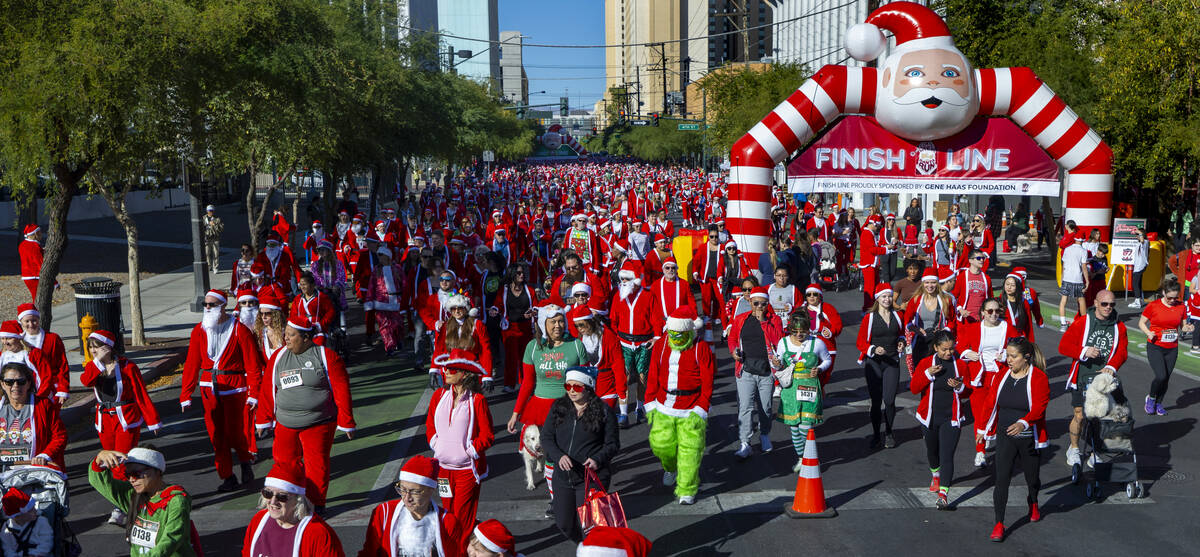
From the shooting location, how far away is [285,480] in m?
4.41

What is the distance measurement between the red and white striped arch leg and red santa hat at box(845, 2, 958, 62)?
15.0 inches

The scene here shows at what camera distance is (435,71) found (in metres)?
38.1

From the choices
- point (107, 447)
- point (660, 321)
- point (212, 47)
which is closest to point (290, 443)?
point (107, 447)

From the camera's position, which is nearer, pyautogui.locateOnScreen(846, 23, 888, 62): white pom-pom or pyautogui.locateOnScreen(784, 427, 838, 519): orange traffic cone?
pyautogui.locateOnScreen(784, 427, 838, 519): orange traffic cone

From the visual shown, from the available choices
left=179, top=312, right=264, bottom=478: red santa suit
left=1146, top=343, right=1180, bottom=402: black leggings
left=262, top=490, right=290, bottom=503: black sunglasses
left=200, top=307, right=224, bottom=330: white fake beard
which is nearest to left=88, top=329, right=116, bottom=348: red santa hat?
left=179, top=312, right=264, bottom=478: red santa suit

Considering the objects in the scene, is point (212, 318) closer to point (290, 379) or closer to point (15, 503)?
point (290, 379)

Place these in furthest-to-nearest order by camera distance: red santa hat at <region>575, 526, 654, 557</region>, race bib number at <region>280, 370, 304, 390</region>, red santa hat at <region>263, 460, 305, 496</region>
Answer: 1. race bib number at <region>280, 370, 304, 390</region>
2. red santa hat at <region>263, 460, 305, 496</region>
3. red santa hat at <region>575, 526, 654, 557</region>

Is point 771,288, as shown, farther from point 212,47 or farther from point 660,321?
point 212,47

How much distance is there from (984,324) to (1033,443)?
2.12 m

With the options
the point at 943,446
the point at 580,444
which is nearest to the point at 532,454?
the point at 580,444

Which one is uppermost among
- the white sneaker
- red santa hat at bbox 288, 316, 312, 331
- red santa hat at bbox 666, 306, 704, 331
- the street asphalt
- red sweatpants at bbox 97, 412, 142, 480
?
red santa hat at bbox 288, 316, 312, 331

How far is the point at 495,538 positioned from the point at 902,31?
9.67 m

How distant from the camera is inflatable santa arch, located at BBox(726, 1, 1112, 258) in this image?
11.7 meters

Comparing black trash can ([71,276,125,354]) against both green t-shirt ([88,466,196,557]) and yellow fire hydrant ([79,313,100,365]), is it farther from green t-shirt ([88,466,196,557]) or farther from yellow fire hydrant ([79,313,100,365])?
green t-shirt ([88,466,196,557])
